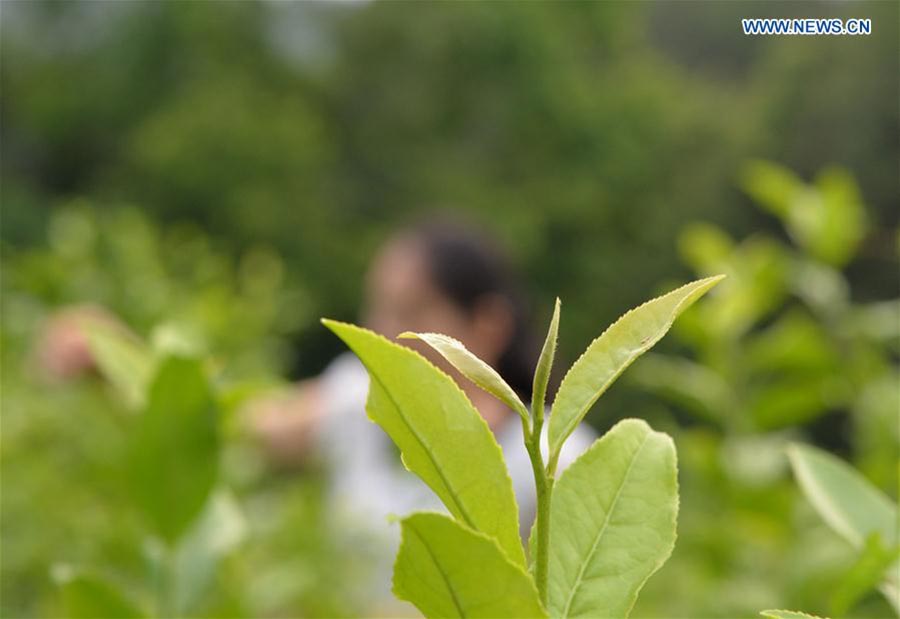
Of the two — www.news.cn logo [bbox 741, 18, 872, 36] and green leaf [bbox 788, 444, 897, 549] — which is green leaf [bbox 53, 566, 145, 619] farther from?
www.news.cn logo [bbox 741, 18, 872, 36]

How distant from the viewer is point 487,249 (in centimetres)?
227

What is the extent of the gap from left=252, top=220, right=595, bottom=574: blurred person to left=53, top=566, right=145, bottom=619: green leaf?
1.02m

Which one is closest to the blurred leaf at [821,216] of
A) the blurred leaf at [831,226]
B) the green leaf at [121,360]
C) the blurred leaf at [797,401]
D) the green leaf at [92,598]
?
the blurred leaf at [831,226]

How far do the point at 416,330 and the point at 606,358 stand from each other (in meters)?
1.64

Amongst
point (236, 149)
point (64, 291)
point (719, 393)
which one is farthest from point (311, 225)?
point (719, 393)

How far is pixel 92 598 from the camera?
0.45 meters

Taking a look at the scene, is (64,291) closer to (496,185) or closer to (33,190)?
(33,190)

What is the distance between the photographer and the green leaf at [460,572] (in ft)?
0.81

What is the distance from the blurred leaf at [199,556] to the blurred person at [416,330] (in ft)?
2.99

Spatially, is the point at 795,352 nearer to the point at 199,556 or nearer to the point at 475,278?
the point at 199,556

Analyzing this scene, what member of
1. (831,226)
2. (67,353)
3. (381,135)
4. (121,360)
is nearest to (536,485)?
(121,360)

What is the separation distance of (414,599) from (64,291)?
90.0 inches

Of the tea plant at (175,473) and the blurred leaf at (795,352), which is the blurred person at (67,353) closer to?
the blurred leaf at (795,352)

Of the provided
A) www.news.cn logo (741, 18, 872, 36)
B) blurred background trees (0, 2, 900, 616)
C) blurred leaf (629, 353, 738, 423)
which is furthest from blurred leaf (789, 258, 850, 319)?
blurred background trees (0, 2, 900, 616)
